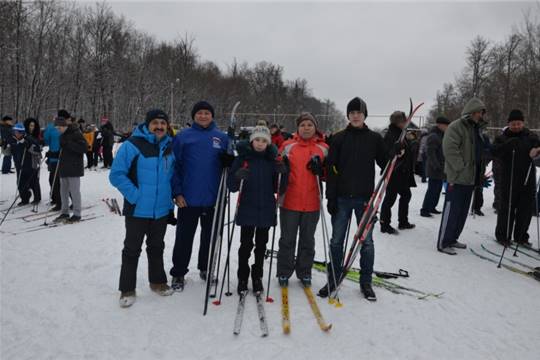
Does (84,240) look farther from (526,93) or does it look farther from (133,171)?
(526,93)

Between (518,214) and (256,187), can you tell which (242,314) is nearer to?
(256,187)

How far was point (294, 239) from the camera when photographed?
12.7 ft

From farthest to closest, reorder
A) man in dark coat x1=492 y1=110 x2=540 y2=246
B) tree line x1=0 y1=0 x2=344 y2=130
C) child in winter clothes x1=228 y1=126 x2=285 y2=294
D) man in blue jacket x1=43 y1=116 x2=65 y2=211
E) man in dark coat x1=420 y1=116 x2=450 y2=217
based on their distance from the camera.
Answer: tree line x1=0 y1=0 x2=344 y2=130
man in blue jacket x1=43 y1=116 x2=65 y2=211
man in dark coat x1=420 y1=116 x2=450 y2=217
man in dark coat x1=492 y1=110 x2=540 y2=246
child in winter clothes x1=228 y1=126 x2=285 y2=294

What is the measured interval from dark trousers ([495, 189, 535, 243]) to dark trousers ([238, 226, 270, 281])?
13.9 ft

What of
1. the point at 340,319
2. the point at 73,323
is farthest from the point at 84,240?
the point at 340,319

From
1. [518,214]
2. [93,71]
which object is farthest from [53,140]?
[93,71]

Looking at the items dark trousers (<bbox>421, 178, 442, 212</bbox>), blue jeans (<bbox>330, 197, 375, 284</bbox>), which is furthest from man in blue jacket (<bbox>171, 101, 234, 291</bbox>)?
dark trousers (<bbox>421, 178, 442, 212</bbox>)

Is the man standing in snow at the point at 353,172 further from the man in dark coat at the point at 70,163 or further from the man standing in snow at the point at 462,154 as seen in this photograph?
the man in dark coat at the point at 70,163

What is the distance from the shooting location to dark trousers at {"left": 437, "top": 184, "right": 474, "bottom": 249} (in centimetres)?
527

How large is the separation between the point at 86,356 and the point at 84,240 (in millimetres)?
3247

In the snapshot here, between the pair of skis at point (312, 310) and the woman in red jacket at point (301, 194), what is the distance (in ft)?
0.53

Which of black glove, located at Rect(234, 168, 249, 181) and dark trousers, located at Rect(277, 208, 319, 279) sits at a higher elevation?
black glove, located at Rect(234, 168, 249, 181)

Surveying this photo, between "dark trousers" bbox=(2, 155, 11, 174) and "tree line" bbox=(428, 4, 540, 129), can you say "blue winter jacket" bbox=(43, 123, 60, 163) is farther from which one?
"tree line" bbox=(428, 4, 540, 129)

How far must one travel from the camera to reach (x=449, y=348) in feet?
9.50
